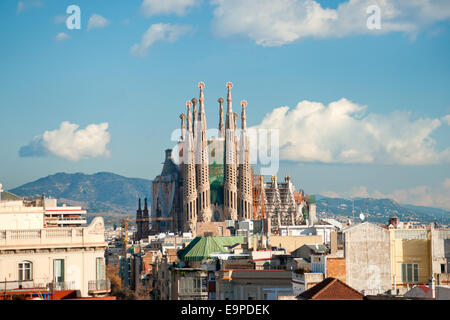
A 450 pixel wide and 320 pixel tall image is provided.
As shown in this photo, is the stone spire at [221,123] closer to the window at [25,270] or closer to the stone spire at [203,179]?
the stone spire at [203,179]

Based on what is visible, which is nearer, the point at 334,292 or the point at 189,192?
the point at 334,292

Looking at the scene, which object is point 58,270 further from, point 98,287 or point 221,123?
point 221,123

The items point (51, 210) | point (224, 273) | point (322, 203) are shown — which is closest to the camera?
point (224, 273)

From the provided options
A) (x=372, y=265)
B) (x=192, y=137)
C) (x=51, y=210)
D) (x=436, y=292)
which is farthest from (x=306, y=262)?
(x=192, y=137)

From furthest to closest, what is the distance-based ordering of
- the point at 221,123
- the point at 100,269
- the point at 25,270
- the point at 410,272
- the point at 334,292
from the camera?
the point at 221,123, the point at 410,272, the point at 100,269, the point at 25,270, the point at 334,292

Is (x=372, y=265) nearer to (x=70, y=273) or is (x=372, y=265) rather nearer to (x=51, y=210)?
(x=70, y=273)

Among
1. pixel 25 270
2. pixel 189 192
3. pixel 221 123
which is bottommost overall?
pixel 25 270

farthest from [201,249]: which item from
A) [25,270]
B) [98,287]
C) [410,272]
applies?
[25,270]

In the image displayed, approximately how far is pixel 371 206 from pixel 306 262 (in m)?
84.8

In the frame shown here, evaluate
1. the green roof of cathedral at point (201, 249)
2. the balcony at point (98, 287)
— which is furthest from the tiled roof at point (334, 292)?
the green roof of cathedral at point (201, 249)

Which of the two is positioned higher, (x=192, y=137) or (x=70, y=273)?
(x=192, y=137)

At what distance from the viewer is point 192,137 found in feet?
421

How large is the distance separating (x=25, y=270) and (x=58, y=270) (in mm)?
839

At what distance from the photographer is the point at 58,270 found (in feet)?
71.7
